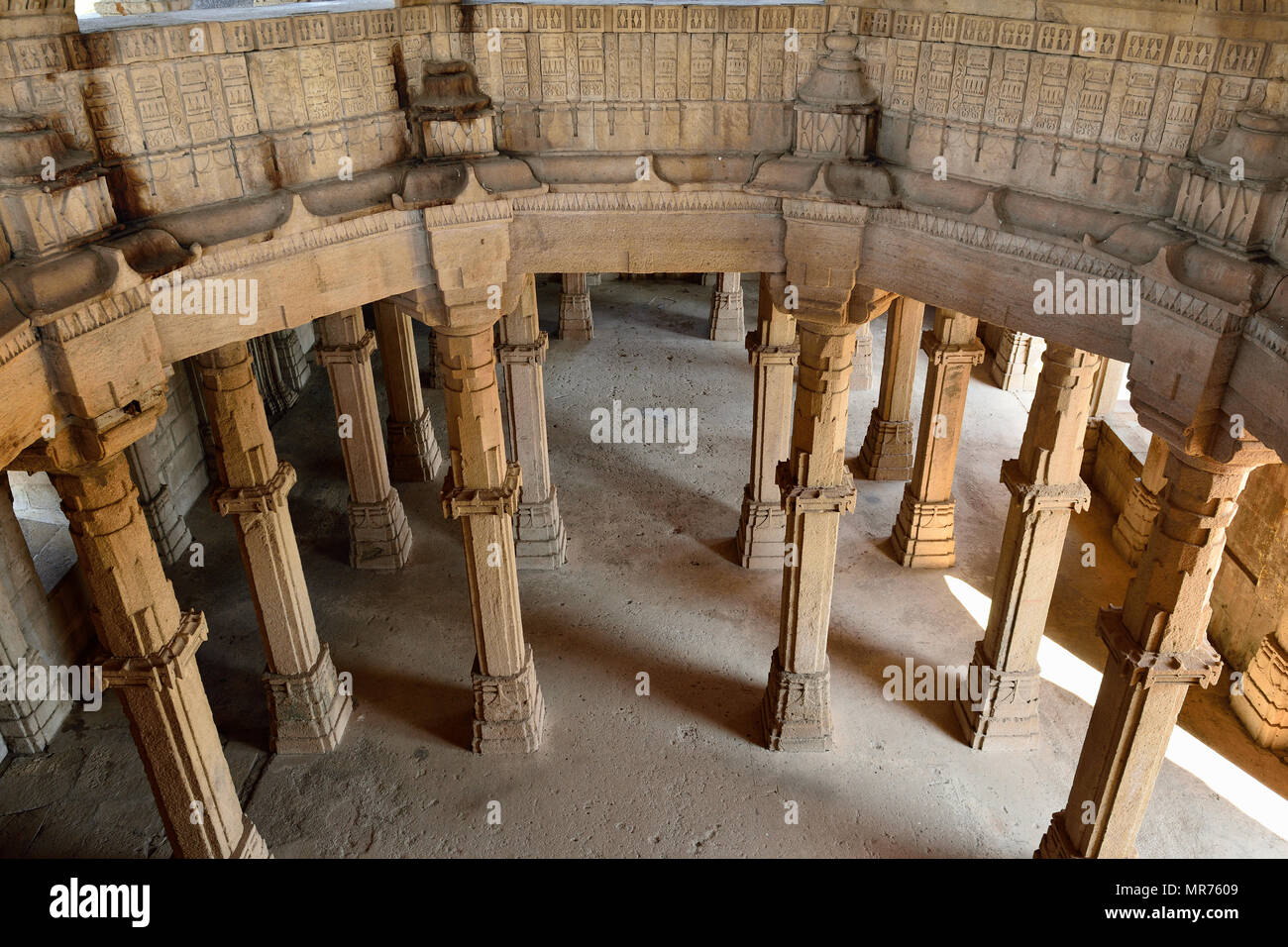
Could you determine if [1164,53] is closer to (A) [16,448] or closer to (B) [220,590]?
(A) [16,448]

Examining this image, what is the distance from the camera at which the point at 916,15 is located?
6.54 m

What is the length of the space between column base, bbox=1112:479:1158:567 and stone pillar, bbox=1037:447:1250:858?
5.27 metres

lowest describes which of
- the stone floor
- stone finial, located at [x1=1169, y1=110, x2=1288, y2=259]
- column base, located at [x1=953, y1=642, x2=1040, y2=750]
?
the stone floor

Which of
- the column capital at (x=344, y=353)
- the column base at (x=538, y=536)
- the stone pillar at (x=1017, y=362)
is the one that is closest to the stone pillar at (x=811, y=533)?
the column base at (x=538, y=536)

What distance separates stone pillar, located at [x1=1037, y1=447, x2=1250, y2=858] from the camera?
596 centimetres

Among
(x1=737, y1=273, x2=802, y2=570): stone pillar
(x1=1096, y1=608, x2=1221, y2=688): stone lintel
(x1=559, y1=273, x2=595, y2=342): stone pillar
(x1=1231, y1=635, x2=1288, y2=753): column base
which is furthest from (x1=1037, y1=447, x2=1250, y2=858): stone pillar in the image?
(x1=559, y1=273, x2=595, y2=342): stone pillar

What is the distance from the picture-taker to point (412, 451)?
13.8m

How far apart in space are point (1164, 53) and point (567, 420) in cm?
1088

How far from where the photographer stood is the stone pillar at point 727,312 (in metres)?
17.9

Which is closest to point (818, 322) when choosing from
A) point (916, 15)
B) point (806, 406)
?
point (806, 406)

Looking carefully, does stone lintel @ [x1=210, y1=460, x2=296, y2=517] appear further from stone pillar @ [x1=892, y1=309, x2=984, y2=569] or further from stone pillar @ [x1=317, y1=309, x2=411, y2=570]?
stone pillar @ [x1=892, y1=309, x2=984, y2=569]

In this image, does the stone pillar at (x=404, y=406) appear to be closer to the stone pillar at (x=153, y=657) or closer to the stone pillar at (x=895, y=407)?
the stone pillar at (x=895, y=407)

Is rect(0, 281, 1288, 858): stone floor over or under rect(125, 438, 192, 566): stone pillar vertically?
under

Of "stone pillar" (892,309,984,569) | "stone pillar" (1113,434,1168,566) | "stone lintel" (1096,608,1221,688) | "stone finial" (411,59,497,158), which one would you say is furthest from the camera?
"stone pillar" (1113,434,1168,566)
